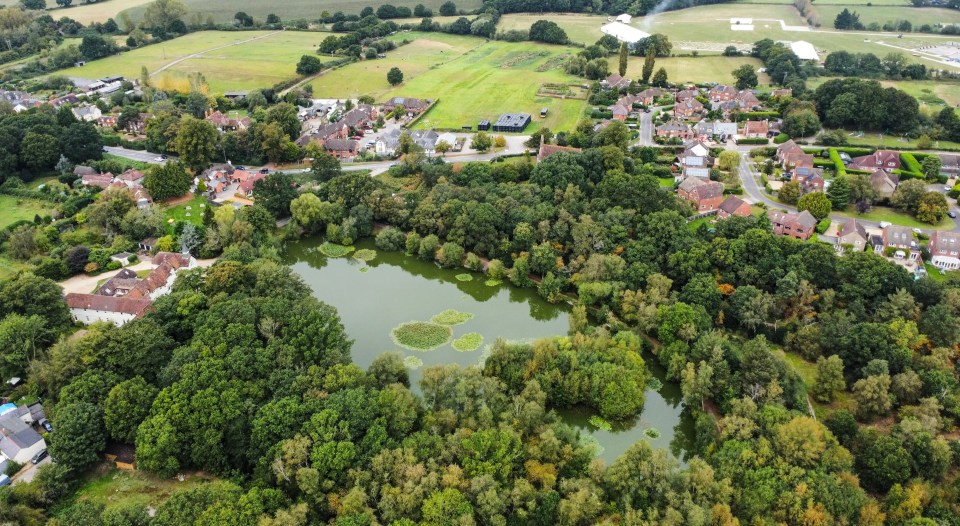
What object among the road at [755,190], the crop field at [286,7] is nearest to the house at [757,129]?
the road at [755,190]

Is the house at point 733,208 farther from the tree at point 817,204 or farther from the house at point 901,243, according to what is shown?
the house at point 901,243

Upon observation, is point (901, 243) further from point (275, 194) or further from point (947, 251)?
point (275, 194)

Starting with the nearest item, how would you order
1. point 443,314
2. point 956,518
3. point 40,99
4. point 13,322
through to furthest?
point 956,518
point 13,322
point 443,314
point 40,99

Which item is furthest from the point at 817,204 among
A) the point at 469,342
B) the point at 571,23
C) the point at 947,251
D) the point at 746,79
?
the point at 571,23

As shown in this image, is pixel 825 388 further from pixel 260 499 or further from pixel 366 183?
pixel 366 183

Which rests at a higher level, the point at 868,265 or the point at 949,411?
the point at 868,265

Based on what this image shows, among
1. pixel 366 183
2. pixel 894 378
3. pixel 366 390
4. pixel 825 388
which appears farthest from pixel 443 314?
pixel 894 378
